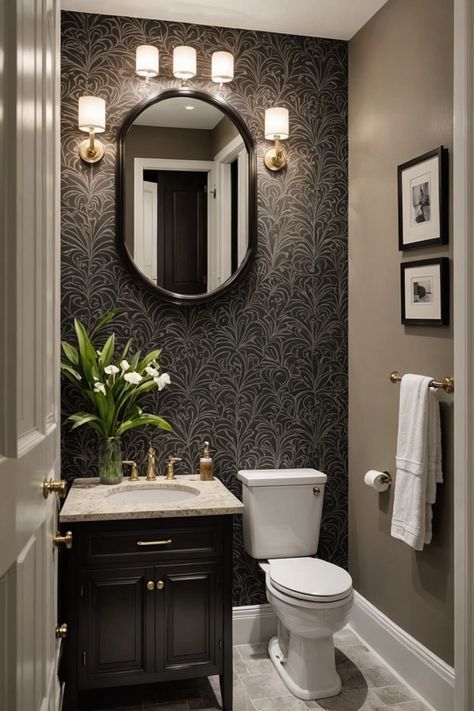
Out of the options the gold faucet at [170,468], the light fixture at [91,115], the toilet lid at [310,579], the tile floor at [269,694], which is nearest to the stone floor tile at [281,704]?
the tile floor at [269,694]

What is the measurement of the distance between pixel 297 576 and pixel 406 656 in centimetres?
54

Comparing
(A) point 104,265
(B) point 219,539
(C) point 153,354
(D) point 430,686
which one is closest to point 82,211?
(A) point 104,265

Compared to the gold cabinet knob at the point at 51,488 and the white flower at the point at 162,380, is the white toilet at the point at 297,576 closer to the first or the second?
the white flower at the point at 162,380

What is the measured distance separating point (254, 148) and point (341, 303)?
834 mm

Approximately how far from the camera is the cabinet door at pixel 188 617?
8.14 feet

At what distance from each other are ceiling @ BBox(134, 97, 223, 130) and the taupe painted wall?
0.69 meters

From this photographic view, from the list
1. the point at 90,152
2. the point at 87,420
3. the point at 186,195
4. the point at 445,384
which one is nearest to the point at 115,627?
the point at 87,420

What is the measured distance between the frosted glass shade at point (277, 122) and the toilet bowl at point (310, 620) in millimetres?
1880

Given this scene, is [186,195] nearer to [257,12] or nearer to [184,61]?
[184,61]

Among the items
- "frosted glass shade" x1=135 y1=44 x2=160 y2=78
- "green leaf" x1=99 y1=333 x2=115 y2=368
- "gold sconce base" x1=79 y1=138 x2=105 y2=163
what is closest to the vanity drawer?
"green leaf" x1=99 y1=333 x2=115 y2=368

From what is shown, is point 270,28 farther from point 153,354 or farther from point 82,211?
point 153,354

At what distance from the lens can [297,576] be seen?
2.65 metres

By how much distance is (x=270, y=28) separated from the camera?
309 centimetres
